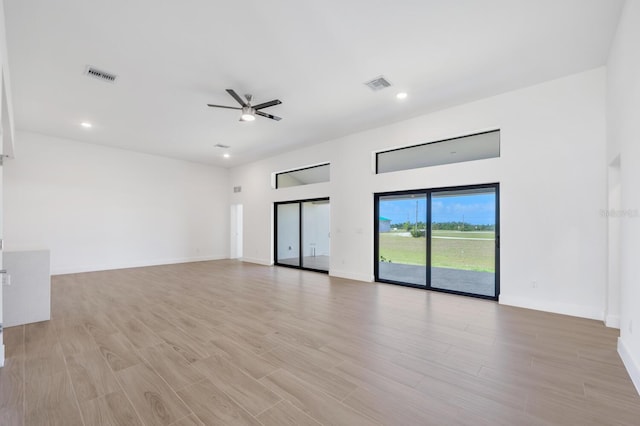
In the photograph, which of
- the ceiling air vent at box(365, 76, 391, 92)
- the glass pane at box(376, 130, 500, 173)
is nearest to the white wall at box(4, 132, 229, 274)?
the glass pane at box(376, 130, 500, 173)

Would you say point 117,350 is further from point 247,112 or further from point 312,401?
point 247,112

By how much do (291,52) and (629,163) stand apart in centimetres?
354

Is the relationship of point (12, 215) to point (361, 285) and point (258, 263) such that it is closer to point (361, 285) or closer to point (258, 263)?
point (258, 263)

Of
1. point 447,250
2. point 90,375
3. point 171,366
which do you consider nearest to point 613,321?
point 447,250

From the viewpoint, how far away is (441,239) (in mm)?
5090

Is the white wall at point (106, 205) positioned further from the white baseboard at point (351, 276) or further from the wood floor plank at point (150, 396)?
the wood floor plank at point (150, 396)

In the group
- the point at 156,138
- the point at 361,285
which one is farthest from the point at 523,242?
the point at 156,138

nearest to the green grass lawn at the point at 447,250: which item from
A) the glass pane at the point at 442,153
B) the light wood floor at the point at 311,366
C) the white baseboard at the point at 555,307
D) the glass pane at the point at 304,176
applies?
the white baseboard at the point at 555,307

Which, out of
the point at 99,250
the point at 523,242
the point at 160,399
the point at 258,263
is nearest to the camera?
the point at 160,399

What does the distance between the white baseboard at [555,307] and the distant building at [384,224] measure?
231cm

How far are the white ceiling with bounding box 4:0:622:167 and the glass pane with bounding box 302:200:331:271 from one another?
277 centimetres

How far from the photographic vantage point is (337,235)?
6.52 m

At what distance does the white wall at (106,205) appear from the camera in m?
6.20

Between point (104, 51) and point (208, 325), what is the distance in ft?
11.5
